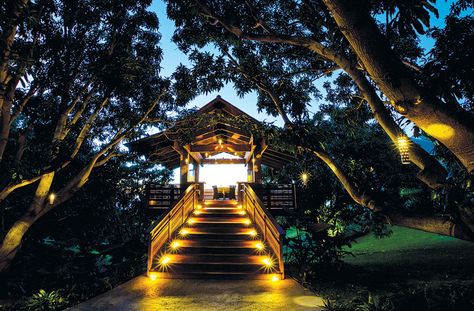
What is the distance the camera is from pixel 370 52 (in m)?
2.73

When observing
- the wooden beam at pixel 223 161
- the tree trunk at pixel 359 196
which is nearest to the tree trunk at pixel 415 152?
the tree trunk at pixel 359 196

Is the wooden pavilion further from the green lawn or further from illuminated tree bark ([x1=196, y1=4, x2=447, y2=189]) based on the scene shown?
the green lawn

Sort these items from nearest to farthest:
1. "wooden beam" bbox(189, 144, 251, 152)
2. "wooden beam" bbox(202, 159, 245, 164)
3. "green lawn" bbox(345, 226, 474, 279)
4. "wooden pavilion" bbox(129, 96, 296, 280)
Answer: "wooden pavilion" bbox(129, 96, 296, 280) → "green lawn" bbox(345, 226, 474, 279) → "wooden beam" bbox(189, 144, 251, 152) → "wooden beam" bbox(202, 159, 245, 164)

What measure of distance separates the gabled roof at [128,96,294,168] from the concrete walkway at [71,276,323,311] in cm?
502

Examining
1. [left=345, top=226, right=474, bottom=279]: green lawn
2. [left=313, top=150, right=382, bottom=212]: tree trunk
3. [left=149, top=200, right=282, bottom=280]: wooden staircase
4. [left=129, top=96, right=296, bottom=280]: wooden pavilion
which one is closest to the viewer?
[left=313, top=150, right=382, bottom=212]: tree trunk

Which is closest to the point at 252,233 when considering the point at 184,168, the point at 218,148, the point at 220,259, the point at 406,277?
the point at 220,259

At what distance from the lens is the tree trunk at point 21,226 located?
6410 mm

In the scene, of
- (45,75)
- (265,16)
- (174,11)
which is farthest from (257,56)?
(45,75)

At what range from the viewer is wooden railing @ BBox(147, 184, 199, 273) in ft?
20.4

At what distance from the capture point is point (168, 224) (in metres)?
7.29

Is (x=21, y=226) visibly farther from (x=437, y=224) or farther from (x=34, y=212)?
(x=437, y=224)

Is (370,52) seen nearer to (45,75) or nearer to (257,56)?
(257,56)

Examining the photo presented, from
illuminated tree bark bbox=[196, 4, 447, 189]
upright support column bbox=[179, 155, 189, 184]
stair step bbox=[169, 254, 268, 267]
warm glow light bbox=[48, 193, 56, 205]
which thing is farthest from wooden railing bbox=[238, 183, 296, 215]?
illuminated tree bark bbox=[196, 4, 447, 189]

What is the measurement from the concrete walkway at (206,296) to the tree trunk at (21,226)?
3498mm
